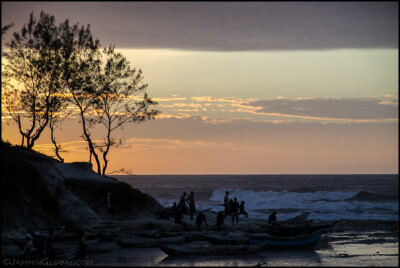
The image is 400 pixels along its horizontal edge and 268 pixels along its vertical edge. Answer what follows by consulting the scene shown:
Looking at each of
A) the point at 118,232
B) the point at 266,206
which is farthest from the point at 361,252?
the point at 266,206

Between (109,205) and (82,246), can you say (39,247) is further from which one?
(109,205)

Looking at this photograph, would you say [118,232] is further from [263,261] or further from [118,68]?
[118,68]

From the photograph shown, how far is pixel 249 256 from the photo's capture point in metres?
31.8

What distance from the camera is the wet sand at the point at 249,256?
28.9 metres

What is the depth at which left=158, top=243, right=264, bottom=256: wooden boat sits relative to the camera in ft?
101

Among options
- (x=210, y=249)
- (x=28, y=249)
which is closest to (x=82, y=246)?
(x=28, y=249)

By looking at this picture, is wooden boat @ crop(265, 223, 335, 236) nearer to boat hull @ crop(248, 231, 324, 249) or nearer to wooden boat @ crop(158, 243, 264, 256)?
boat hull @ crop(248, 231, 324, 249)

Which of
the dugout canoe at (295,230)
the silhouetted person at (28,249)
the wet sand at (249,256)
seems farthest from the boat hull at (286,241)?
the silhouetted person at (28,249)

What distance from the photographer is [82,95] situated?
53.8m

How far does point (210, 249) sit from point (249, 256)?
99.9 inches

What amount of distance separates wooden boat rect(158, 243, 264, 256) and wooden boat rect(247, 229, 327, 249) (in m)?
1.18

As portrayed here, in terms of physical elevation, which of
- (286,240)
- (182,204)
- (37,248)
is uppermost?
(182,204)

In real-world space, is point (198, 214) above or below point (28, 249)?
above

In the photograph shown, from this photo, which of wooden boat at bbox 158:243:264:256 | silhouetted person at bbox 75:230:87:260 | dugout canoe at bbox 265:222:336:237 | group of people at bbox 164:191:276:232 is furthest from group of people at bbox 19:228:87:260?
dugout canoe at bbox 265:222:336:237
